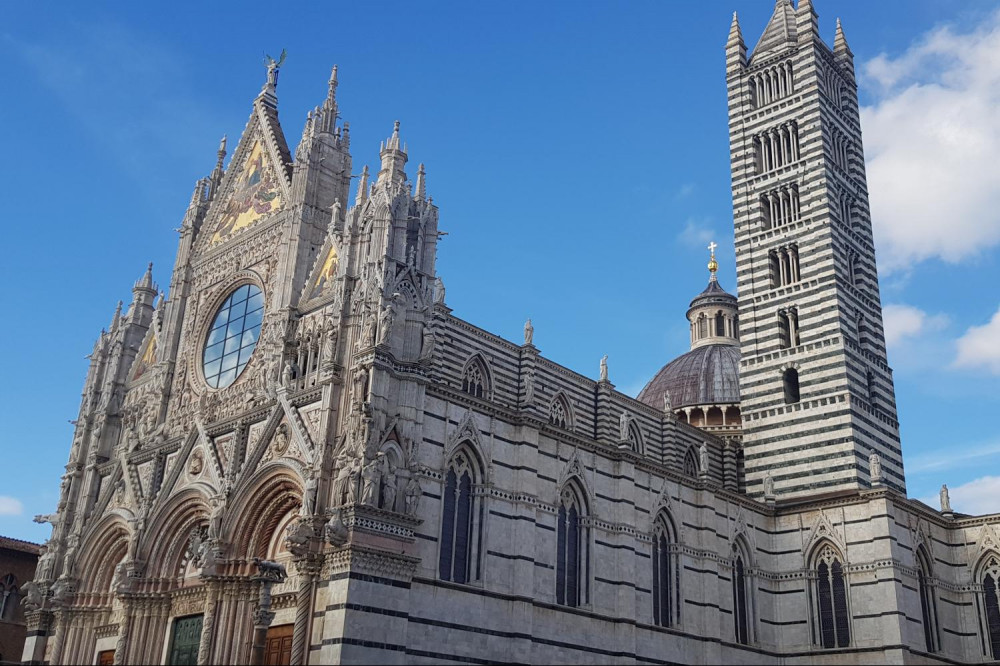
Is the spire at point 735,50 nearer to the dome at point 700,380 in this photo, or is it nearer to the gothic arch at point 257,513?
the dome at point 700,380

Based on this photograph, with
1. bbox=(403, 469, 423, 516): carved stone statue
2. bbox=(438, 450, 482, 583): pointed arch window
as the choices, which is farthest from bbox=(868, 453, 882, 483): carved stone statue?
bbox=(403, 469, 423, 516): carved stone statue

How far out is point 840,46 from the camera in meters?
43.2

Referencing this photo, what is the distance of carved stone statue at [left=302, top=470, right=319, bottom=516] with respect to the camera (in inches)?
904

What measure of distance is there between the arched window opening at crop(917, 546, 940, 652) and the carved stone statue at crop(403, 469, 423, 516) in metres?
18.8

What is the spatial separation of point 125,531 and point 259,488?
696cm

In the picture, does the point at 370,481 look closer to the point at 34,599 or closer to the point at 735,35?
the point at 34,599

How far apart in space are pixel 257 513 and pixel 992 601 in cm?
2505

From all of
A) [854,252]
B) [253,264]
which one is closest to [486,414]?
[253,264]

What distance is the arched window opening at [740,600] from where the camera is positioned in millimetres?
32406

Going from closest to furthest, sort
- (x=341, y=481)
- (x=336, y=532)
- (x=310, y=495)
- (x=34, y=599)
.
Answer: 1. (x=336, y=532)
2. (x=341, y=481)
3. (x=310, y=495)
4. (x=34, y=599)

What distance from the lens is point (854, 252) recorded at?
126ft

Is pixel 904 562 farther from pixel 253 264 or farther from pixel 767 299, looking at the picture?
pixel 253 264

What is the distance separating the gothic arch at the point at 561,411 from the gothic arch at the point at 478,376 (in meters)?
2.97

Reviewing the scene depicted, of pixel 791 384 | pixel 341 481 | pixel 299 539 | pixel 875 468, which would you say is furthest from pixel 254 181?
pixel 875 468
